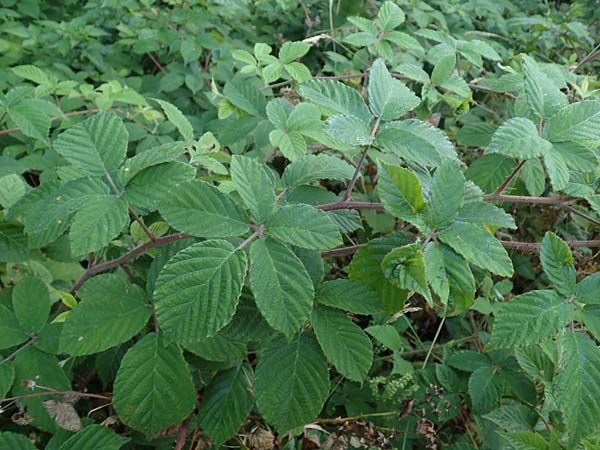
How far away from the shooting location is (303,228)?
65 centimetres

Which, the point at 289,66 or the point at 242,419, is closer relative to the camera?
the point at 242,419

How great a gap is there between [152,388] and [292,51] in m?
0.95

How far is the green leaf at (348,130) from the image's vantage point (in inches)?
29.9

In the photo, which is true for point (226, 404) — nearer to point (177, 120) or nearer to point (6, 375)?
point (6, 375)

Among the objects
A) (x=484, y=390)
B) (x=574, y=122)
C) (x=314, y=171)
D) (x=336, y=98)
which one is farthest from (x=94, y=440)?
(x=574, y=122)

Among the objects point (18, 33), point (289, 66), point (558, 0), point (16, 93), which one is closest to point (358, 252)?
point (289, 66)

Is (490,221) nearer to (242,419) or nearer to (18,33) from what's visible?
(242,419)

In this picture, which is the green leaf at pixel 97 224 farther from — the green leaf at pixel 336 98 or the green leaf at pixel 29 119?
the green leaf at pixel 29 119

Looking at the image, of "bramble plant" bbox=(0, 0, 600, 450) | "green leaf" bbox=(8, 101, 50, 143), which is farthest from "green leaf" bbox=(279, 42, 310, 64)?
"green leaf" bbox=(8, 101, 50, 143)

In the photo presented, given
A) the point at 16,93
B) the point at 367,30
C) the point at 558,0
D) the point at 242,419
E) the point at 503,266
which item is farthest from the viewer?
the point at 558,0

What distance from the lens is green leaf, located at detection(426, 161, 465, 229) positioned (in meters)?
0.69

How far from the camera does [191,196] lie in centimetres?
66

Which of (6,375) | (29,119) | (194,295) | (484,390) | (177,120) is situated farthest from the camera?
(29,119)

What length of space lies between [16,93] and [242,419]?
106 centimetres
